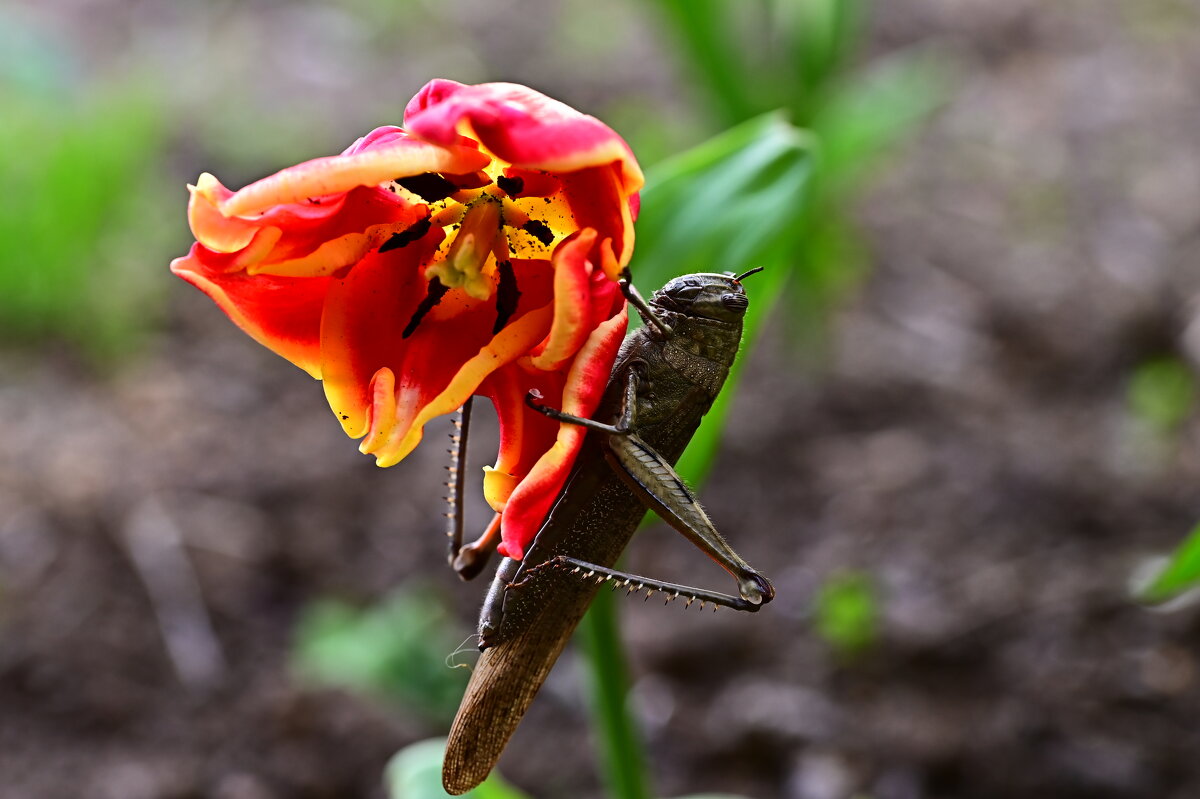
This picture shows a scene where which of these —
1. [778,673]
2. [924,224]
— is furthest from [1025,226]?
[778,673]

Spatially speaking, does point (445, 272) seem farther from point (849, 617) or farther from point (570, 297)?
point (849, 617)

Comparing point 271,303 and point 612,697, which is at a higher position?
point 271,303

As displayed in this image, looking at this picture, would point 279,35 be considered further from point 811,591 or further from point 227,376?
point 811,591

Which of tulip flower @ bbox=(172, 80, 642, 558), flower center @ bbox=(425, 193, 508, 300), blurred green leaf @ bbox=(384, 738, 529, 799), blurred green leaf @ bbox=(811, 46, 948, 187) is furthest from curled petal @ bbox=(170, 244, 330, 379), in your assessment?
blurred green leaf @ bbox=(811, 46, 948, 187)

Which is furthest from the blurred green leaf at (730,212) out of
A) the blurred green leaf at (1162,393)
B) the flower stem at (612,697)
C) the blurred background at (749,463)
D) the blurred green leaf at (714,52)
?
the blurred green leaf at (1162,393)

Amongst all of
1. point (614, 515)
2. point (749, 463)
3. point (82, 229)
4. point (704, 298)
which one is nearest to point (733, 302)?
point (704, 298)

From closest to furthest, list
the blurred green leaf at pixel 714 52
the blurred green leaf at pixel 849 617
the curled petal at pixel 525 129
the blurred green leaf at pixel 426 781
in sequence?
the curled petal at pixel 525 129
the blurred green leaf at pixel 426 781
the blurred green leaf at pixel 849 617
the blurred green leaf at pixel 714 52

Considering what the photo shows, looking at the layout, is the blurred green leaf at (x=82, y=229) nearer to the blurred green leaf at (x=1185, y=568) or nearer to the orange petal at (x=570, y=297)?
the orange petal at (x=570, y=297)

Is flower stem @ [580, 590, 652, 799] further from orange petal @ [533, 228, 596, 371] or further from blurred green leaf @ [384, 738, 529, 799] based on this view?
orange petal @ [533, 228, 596, 371]
